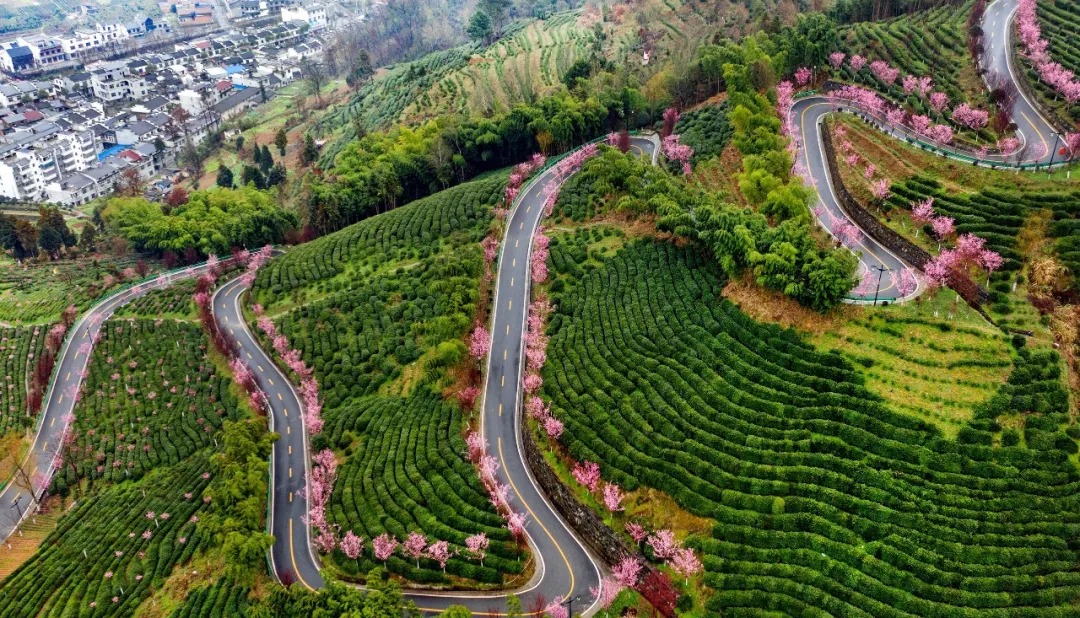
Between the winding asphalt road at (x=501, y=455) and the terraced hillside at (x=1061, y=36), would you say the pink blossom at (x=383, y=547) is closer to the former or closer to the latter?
the winding asphalt road at (x=501, y=455)

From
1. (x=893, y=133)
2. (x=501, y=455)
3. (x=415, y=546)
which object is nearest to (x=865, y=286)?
(x=893, y=133)

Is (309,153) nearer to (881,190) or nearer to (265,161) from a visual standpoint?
(265,161)

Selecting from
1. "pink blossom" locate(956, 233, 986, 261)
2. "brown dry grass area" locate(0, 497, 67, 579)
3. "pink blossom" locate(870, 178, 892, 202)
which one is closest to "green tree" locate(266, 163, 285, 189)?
"brown dry grass area" locate(0, 497, 67, 579)

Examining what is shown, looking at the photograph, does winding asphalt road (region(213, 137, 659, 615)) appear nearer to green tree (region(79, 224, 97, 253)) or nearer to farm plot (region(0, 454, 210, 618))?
farm plot (region(0, 454, 210, 618))

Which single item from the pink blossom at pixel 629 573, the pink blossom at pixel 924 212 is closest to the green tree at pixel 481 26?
the pink blossom at pixel 924 212

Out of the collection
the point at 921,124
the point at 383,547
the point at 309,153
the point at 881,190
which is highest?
the point at 921,124

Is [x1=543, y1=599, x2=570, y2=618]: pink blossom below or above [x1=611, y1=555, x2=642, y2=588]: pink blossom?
above
